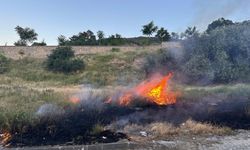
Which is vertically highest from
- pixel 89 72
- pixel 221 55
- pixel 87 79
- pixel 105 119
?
pixel 221 55

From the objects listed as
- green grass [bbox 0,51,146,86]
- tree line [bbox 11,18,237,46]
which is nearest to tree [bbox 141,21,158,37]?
tree line [bbox 11,18,237,46]

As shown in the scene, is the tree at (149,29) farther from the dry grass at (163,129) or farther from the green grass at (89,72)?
the dry grass at (163,129)

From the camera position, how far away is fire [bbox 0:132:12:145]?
37.7 ft

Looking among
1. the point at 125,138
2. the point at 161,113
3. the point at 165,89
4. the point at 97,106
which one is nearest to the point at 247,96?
the point at 165,89

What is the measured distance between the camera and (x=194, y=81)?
28.6m

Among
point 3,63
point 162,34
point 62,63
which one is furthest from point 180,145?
point 162,34

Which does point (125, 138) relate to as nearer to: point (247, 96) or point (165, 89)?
point (165, 89)

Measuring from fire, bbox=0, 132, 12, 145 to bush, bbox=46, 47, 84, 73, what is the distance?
2553 centimetres

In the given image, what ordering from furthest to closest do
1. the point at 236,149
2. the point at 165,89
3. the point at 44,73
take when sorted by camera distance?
the point at 44,73 → the point at 165,89 → the point at 236,149

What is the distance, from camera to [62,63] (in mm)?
37844

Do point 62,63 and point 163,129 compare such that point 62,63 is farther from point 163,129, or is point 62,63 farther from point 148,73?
point 163,129

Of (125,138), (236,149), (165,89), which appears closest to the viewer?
(236,149)

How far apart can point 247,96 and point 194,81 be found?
1050 centimetres

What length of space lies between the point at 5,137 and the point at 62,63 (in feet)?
86.4
